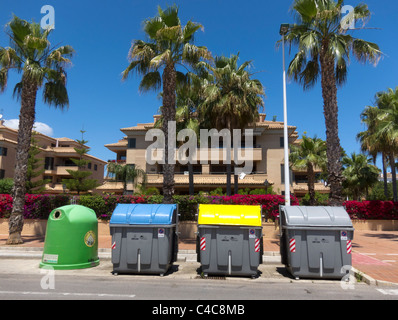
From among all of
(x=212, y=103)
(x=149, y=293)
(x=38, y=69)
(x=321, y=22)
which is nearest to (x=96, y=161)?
(x=212, y=103)

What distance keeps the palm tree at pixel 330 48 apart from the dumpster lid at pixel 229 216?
5.77 m

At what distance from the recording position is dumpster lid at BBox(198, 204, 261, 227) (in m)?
7.63

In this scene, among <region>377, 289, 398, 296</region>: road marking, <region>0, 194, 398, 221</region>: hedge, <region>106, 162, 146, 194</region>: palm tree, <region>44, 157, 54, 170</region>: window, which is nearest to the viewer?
<region>377, 289, 398, 296</region>: road marking

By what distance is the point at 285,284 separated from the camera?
720 centimetres

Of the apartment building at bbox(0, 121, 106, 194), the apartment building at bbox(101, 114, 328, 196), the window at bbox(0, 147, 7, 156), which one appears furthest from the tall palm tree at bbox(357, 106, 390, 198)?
the window at bbox(0, 147, 7, 156)

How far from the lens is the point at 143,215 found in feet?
25.9

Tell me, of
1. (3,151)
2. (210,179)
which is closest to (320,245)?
(210,179)

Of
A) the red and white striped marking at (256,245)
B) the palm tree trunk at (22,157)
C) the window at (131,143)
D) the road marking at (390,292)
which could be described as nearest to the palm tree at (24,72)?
the palm tree trunk at (22,157)

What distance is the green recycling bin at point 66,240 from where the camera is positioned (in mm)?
8133

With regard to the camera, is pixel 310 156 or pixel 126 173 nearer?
pixel 310 156

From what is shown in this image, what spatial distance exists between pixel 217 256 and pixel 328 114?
791 centimetres

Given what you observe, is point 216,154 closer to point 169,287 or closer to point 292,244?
point 292,244

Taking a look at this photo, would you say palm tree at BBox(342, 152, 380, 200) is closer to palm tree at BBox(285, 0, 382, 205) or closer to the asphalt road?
palm tree at BBox(285, 0, 382, 205)

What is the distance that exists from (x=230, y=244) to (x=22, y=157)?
372 inches
